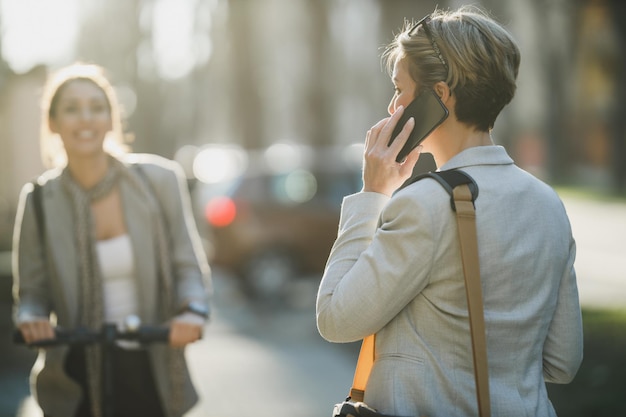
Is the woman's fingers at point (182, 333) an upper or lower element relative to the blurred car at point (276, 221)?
upper

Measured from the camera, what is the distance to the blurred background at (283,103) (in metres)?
13.0

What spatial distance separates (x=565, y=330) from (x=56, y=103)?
2383mm

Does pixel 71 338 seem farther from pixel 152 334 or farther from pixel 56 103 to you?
pixel 56 103

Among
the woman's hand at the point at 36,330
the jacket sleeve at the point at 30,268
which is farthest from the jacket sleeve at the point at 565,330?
the jacket sleeve at the point at 30,268

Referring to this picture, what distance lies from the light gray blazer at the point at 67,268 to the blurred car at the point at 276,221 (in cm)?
906

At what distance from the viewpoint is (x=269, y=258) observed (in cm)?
1307

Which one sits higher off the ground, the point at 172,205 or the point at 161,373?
the point at 172,205

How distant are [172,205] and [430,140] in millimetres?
1718

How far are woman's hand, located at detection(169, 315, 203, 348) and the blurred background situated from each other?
1.28 metres

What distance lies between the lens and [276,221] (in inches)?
513

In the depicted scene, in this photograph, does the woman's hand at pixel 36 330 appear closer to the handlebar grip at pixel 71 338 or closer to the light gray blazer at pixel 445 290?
the handlebar grip at pixel 71 338

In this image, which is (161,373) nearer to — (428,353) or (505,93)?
(428,353)

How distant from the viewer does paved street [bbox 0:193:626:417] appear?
723 cm

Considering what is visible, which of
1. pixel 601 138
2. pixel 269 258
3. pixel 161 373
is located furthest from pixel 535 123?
pixel 161 373
